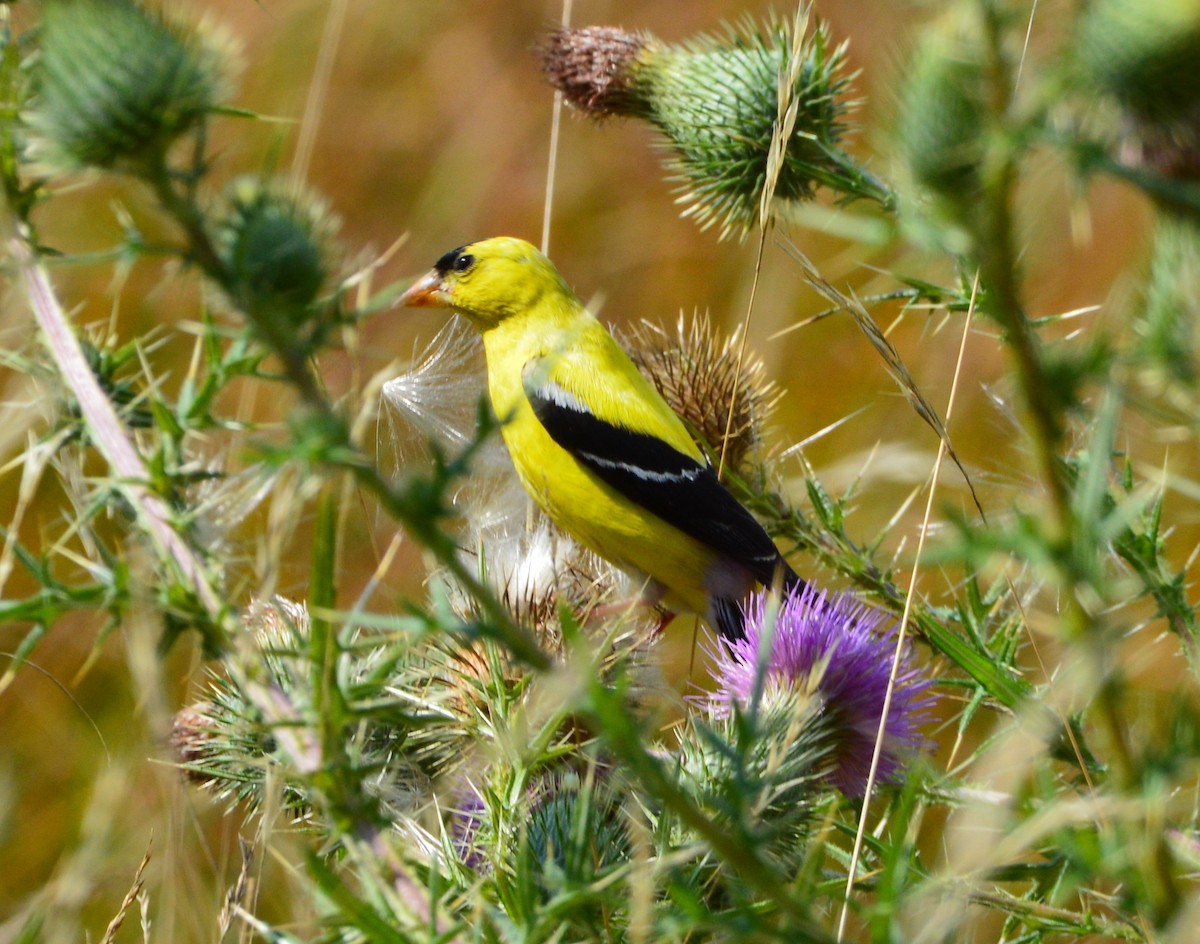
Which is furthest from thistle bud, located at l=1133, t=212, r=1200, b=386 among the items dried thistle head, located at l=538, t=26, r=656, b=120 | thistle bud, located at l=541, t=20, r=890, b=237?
dried thistle head, located at l=538, t=26, r=656, b=120

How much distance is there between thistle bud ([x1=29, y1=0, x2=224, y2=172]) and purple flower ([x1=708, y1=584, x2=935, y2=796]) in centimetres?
94

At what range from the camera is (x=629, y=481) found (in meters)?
2.53

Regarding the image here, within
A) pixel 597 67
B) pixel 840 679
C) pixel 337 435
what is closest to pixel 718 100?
pixel 597 67

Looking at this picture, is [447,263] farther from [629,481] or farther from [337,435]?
[337,435]

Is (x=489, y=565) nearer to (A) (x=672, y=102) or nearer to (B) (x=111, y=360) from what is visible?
(B) (x=111, y=360)

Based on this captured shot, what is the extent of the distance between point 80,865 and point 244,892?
10.8 inches

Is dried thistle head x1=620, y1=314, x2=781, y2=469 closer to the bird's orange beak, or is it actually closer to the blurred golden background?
the bird's orange beak

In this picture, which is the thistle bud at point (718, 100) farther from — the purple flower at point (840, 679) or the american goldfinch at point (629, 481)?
the purple flower at point (840, 679)

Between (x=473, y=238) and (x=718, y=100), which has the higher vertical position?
(x=718, y=100)

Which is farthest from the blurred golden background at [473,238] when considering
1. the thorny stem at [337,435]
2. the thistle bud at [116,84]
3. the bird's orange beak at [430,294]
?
the thorny stem at [337,435]

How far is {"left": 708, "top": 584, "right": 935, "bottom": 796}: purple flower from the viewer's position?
1.51 m

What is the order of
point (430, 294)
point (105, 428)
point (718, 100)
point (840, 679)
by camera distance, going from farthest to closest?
point (430, 294) → point (718, 100) → point (840, 679) → point (105, 428)

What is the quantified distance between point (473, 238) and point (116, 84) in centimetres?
525

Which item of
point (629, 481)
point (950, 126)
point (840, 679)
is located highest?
point (950, 126)
